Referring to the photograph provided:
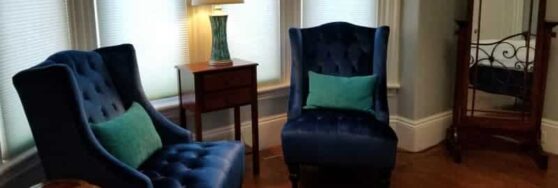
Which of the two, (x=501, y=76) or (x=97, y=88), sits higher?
(x=97, y=88)

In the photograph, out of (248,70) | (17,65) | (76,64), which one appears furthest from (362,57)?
(17,65)

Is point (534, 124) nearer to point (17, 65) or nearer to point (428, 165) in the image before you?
point (428, 165)

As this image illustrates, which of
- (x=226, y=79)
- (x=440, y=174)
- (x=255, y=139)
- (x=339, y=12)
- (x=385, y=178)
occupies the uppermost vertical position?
(x=339, y=12)

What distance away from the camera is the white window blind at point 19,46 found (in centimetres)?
241

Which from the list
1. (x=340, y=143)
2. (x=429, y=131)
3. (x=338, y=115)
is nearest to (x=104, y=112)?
(x=340, y=143)

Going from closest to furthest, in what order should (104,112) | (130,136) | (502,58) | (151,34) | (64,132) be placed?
(64,132) → (130,136) → (104,112) → (151,34) → (502,58)

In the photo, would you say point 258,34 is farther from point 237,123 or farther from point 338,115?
point 338,115

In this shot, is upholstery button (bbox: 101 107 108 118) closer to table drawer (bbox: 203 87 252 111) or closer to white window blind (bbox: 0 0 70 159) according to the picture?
white window blind (bbox: 0 0 70 159)

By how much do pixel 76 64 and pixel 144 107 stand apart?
392 millimetres

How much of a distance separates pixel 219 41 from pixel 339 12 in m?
1.07

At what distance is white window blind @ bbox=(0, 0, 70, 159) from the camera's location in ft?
7.90

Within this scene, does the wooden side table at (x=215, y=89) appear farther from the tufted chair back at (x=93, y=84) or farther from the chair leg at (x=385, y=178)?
the chair leg at (x=385, y=178)

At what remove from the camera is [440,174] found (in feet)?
11.0

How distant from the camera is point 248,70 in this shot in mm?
3141
